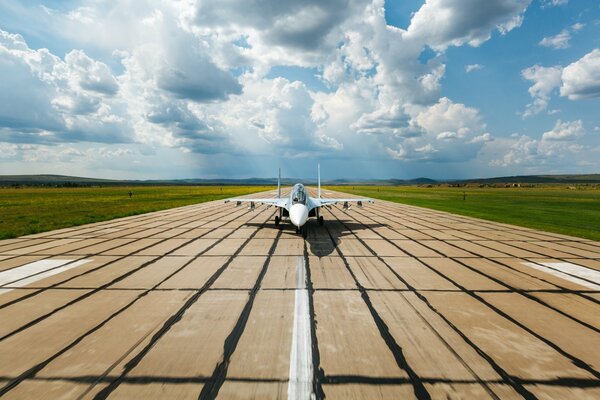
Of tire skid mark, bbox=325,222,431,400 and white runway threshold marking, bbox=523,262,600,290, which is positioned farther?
white runway threshold marking, bbox=523,262,600,290

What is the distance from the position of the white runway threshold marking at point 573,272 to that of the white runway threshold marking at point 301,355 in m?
9.95

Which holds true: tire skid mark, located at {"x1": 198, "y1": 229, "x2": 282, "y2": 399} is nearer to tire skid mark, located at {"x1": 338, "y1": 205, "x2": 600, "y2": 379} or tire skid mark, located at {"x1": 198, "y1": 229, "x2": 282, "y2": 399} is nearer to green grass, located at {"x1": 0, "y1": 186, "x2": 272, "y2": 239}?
tire skid mark, located at {"x1": 338, "y1": 205, "x2": 600, "y2": 379}

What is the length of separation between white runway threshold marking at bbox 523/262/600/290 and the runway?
0.27 feet

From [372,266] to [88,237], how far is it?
1703cm

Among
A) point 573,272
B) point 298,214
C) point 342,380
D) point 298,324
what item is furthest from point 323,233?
point 342,380

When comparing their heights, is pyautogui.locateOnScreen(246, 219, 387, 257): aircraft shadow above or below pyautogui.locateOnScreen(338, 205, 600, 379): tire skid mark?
below

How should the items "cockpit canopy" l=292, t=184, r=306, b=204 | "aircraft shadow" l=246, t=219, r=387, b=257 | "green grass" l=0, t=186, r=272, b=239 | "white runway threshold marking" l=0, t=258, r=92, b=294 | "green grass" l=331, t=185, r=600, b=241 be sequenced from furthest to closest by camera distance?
"green grass" l=331, t=185, r=600, b=241, "green grass" l=0, t=186, r=272, b=239, "cockpit canopy" l=292, t=184, r=306, b=204, "aircraft shadow" l=246, t=219, r=387, b=257, "white runway threshold marking" l=0, t=258, r=92, b=294

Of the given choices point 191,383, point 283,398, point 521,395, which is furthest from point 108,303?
point 521,395

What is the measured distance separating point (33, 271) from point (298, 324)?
1086cm

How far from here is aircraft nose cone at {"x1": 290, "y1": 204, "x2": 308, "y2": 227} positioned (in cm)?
1569

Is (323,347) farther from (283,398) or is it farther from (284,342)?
(283,398)

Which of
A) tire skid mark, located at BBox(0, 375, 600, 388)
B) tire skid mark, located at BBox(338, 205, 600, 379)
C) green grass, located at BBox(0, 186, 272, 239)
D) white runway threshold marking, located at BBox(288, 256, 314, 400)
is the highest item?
white runway threshold marking, located at BBox(288, 256, 314, 400)

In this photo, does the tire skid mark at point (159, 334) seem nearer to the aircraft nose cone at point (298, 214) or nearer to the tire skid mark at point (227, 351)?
the tire skid mark at point (227, 351)

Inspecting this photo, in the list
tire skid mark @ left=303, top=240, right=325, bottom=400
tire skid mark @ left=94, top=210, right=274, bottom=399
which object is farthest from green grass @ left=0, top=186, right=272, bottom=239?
tire skid mark @ left=303, top=240, right=325, bottom=400
